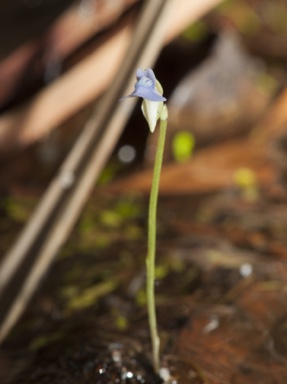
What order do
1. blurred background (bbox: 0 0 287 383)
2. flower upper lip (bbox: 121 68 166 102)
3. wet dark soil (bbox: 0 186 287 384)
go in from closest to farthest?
flower upper lip (bbox: 121 68 166 102)
wet dark soil (bbox: 0 186 287 384)
blurred background (bbox: 0 0 287 383)

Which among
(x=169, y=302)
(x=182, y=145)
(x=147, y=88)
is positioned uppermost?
(x=147, y=88)

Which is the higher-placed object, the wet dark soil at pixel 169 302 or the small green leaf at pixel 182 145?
the wet dark soil at pixel 169 302

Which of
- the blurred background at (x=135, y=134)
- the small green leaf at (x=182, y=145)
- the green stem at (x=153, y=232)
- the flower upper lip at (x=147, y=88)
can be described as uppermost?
the flower upper lip at (x=147, y=88)

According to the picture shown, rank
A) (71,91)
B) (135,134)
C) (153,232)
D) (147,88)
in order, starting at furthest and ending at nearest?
(135,134)
(71,91)
(153,232)
(147,88)

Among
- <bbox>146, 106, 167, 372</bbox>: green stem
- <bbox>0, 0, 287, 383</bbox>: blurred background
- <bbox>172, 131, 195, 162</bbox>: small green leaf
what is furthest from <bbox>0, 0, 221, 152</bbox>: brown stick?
<bbox>146, 106, 167, 372</bbox>: green stem

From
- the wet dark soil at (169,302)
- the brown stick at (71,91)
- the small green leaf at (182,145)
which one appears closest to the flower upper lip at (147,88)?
the wet dark soil at (169,302)

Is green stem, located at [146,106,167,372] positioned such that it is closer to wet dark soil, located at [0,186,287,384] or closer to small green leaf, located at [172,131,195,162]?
wet dark soil, located at [0,186,287,384]

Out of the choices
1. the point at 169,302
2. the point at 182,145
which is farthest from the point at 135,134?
the point at 169,302

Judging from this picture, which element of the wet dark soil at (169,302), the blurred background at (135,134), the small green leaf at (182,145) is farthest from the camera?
the small green leaf at (182,145)

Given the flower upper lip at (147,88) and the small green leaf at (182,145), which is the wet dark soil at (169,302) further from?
the flower upper lip at (147,88)

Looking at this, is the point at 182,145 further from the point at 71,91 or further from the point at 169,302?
the point at 169,302

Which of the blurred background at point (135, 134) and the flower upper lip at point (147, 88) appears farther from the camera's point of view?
the blurred background at point (135, 134)
